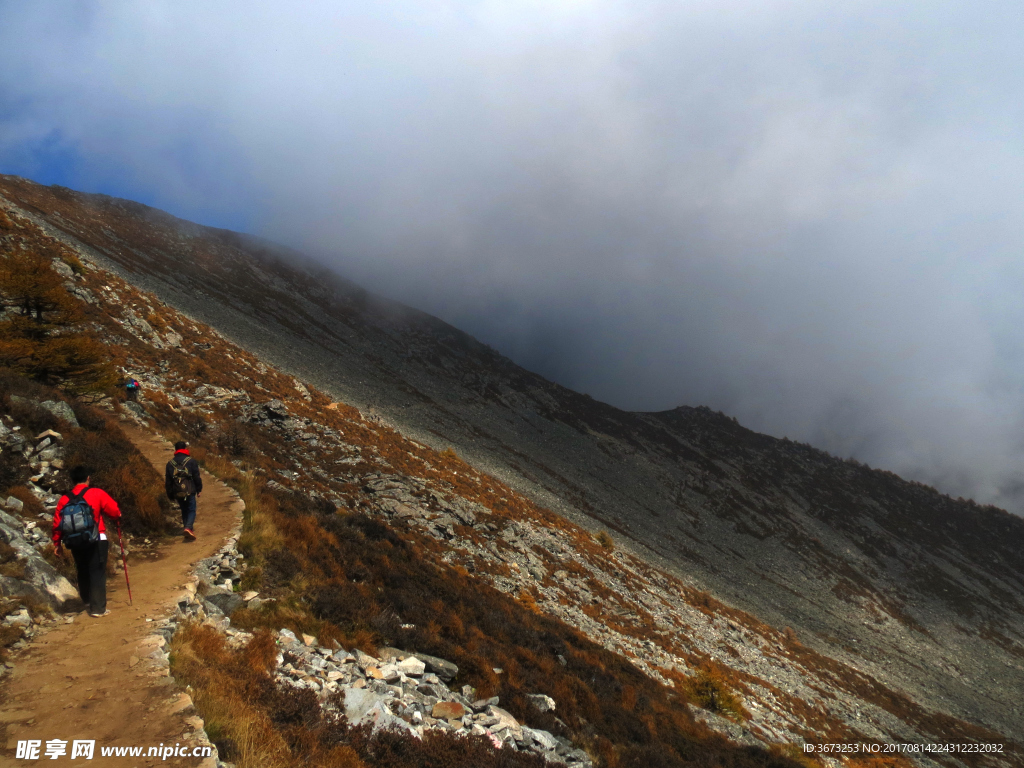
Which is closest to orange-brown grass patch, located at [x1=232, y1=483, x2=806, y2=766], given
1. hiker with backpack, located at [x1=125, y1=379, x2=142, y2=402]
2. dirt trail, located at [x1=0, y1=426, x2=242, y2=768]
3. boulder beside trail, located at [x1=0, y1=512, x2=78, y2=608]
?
dirt trail, located at [x1=0, y1=426, x2=242, y2=768]

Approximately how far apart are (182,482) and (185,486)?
0.40 ft

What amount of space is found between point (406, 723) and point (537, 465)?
60475 mm

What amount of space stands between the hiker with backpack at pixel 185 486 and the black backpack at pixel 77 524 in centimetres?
362

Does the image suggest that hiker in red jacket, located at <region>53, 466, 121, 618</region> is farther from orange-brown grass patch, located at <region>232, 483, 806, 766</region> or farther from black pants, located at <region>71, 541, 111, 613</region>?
orange-brown grass patch, located at <region>232, 483, 806, 766</region>

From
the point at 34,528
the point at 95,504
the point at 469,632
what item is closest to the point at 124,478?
the point at 34,528

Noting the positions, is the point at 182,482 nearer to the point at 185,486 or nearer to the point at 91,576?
the point at 185,486

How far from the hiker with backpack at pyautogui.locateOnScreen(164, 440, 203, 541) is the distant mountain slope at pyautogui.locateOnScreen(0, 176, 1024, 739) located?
38141 mm

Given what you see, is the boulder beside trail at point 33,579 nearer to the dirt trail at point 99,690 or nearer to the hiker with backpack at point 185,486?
the dirt trail at point 99,690

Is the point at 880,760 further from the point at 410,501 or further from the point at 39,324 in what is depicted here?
the point at 39,324

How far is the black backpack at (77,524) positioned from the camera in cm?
720

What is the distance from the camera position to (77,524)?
7.25 meters

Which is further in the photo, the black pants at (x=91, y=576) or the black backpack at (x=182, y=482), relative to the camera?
the black backpack at (x=182, y=482)

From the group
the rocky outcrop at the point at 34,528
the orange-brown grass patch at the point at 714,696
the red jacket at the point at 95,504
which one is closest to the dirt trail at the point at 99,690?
the rocky outcrop at the point at 34,528

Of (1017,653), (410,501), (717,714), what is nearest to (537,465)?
(410,501)
